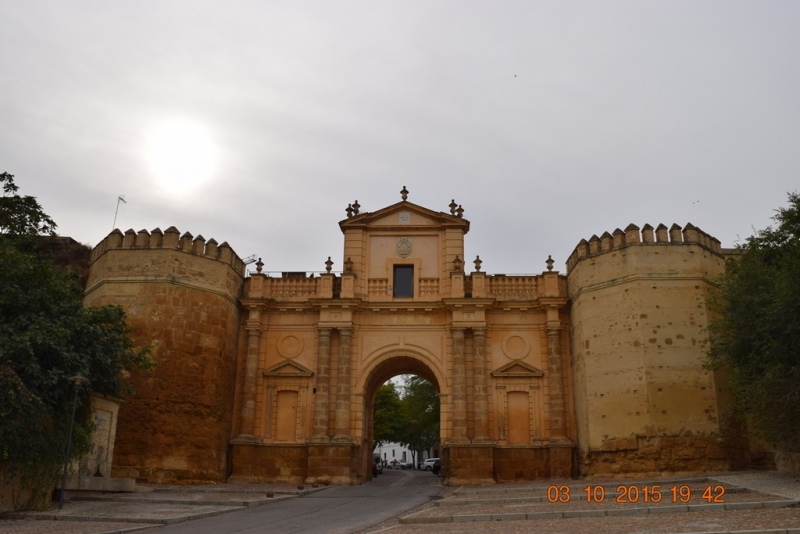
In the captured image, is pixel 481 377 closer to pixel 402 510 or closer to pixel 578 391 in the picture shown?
pixel 578 391

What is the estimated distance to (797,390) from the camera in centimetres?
1544

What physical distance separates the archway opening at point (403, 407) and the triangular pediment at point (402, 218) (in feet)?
17.3

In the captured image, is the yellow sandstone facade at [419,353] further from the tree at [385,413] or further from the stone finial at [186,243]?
the tree at [385,413]

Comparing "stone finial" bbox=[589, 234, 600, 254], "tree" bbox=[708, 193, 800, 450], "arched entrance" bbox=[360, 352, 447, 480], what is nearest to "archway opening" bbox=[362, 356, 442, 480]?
"arched entrance" bbox=[360, 352, 447, 480]

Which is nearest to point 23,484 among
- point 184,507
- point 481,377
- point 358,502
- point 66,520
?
point 66,520

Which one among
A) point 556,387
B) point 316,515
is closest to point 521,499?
point 316,515

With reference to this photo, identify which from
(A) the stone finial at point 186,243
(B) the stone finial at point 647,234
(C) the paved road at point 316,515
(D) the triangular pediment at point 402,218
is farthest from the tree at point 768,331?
(A) the stone finial at point 186,243

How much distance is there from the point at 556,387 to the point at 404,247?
25.5ft

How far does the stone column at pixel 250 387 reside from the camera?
25.0 metres

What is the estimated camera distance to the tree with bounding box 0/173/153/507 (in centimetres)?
1369

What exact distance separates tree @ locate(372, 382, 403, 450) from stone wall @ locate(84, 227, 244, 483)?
25.1 meters

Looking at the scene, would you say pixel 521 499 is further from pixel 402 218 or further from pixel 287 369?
pixel 402 218

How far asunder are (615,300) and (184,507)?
1482 centimetres

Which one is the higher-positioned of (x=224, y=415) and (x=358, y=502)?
(x=224, y=415)
